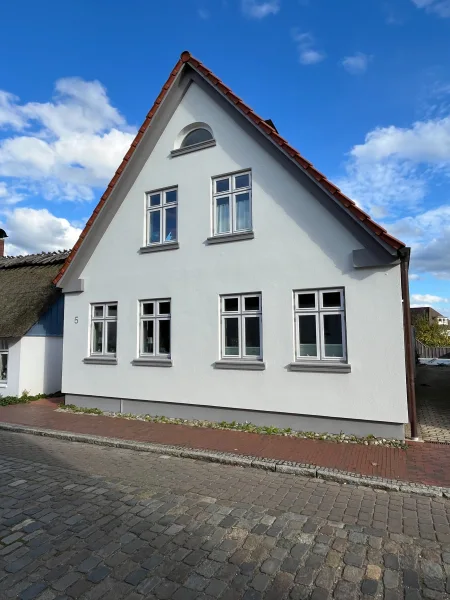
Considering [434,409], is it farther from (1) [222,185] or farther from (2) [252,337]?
(1) [222,185]

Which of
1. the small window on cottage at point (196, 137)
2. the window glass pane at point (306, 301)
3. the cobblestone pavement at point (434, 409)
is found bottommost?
the cobblestone pavement at point (434, 409)

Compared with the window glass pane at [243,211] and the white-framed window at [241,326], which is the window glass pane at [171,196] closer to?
the window glass pane at [243,211]

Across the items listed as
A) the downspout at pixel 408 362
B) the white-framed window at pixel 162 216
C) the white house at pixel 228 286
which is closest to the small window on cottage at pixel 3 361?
the white house at pixel 228 286

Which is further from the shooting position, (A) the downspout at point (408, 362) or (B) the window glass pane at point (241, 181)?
(B) the window glass pane at point (241, 181)

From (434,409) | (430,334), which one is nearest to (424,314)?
(430,334)

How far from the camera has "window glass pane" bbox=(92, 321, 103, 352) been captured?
12.1 m

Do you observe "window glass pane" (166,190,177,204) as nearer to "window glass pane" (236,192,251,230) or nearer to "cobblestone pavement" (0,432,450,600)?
"window glass pane" (236,192,251,230)

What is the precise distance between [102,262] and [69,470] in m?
6.72

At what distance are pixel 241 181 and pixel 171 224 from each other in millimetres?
2369

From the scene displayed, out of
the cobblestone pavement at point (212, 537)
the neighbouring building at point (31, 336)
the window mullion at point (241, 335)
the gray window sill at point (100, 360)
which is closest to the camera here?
the cobblestone pavement at point (212, 537)

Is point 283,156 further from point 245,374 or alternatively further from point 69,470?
point 69,470

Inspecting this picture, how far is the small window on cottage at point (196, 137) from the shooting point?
1077 cm

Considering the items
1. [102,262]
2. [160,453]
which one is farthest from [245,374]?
[102,262]

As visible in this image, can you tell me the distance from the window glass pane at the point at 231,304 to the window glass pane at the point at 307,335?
5.40ft
